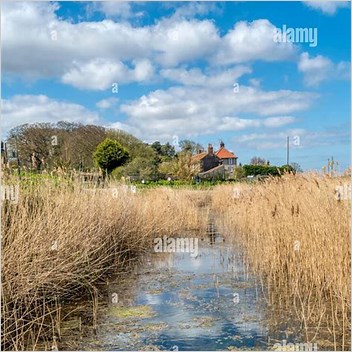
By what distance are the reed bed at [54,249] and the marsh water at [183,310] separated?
486 mm

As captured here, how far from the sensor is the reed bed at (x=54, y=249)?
5.26 meters

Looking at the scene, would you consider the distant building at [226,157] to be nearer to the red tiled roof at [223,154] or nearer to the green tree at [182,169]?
the red tiled roof at [223,154]

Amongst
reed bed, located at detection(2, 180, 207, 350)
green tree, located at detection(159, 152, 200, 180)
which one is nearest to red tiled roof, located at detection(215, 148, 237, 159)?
green tree, located at detection(159, 152, 200, 180)

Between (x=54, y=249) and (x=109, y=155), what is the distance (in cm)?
2241

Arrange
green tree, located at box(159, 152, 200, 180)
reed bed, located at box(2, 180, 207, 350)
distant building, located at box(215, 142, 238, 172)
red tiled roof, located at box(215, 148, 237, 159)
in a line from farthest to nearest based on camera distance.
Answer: red tiled roof, located at box(215, 148, 237, 159)
distant building, located at box(215, 142, 238, 172)
green tree, located at box(159, 152, 200, 180)
reed bed, located at box(2, 180, 207, 350)

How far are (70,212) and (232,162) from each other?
4976 cm

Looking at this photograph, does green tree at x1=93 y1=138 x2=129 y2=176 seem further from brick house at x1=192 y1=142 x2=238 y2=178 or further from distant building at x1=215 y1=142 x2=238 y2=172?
distant building at x1=215 y1=142 x2=238 y2=172

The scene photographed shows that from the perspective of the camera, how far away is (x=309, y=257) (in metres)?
6.89

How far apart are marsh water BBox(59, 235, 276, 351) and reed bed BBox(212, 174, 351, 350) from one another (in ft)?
1.28

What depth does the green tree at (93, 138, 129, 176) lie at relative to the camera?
90.3 feet

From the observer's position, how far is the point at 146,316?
5.77m

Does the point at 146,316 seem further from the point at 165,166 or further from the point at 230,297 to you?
the point at 165,166

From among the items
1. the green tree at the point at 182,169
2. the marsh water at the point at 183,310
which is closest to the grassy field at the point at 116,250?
the marsh water at the point at 183,310

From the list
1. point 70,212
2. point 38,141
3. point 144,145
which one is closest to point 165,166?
point 144,145
